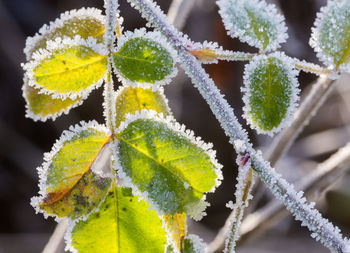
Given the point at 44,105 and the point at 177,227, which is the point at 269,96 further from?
the point at 44,105

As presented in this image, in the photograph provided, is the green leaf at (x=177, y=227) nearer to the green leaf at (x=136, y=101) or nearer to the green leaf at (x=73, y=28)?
the green leaf at (x=136, y=101)

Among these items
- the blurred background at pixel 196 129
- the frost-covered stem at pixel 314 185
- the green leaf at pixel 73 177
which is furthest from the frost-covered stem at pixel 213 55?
the blurred background at pixel 196 129

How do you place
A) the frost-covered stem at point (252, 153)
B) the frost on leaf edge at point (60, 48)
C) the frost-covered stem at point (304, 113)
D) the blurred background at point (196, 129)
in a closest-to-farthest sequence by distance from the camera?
1. the frost-covered stem at point (252, 153)
2. the frost on leaf edge at point (60, 48)
3. the frost-covered stem at point (304, 113)
4. the blurred background at point (196, 129)

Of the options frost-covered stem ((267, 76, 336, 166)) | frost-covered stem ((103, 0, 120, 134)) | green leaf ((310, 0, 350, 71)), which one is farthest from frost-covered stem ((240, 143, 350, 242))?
frost-covered stem ((103, 0, 120, 134))

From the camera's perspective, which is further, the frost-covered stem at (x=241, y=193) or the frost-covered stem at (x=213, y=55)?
the frost-covered stem at (x=213, y=55)

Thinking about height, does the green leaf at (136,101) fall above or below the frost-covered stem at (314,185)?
below

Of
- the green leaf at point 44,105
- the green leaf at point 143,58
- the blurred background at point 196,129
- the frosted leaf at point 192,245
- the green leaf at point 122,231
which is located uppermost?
the blurred background at point 196,129

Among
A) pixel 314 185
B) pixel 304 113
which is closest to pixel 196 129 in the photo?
pixel 314 185

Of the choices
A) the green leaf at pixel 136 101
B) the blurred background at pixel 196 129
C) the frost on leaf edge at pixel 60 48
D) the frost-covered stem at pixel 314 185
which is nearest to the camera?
the frost on leaf edge at pixel 60 48
